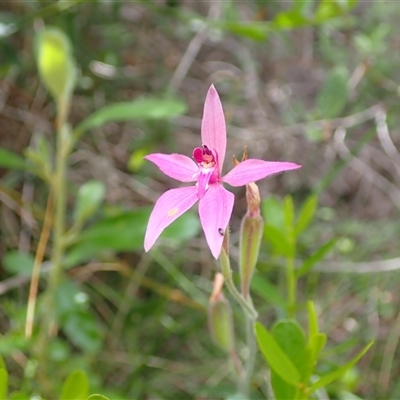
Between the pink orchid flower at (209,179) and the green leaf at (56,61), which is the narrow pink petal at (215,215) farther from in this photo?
the green leaf at (56,61)

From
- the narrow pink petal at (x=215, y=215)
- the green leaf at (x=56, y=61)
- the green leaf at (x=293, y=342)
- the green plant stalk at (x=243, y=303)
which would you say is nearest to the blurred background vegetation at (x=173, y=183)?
the green leaf at (x=56, y=61)

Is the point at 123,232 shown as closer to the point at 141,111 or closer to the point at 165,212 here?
the point at 141,111

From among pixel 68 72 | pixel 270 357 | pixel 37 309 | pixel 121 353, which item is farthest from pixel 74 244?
pixel 270 357

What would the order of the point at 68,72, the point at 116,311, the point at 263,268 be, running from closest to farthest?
1. the point at 68,72
2. the point at 263,268
3. the point at 116,311

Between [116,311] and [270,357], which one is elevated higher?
[270,357]

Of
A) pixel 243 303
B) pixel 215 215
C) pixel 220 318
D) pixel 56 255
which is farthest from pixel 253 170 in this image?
pixel 56 255

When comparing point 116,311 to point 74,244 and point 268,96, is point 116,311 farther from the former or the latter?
point 268,96
